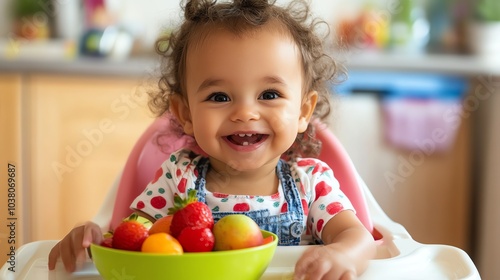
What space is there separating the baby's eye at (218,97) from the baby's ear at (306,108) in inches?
7.6

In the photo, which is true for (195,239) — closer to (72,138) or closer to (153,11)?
(72,138)

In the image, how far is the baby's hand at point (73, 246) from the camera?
986 millimetres

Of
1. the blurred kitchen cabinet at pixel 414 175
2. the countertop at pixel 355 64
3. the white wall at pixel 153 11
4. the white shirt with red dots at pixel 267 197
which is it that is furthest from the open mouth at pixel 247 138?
the white wall at pixel 153 11

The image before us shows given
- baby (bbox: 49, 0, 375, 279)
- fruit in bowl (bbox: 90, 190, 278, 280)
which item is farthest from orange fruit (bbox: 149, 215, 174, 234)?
baby (bbox: 49, 0, 375, 279)

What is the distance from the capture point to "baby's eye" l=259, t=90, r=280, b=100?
1.09 metres

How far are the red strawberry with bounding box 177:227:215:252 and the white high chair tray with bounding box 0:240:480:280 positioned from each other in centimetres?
14

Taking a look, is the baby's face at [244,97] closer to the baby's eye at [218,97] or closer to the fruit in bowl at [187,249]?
the baby's eye at [218,97]

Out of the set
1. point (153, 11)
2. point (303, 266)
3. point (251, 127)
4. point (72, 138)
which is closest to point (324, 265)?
point (303, 266)

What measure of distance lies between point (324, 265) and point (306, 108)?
423 mm

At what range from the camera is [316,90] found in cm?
132

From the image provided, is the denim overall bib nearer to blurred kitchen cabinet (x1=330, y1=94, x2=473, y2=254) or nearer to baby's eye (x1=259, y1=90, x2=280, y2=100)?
baby's eye (x1=259, y1=90, x2=280, y2=100)

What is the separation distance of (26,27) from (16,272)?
220 cm

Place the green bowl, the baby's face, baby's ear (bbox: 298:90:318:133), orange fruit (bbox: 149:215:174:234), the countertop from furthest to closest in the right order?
the countertop, baby's ear (bbox: 298:90:318:133), the baby's face, orange fruit (bbox: 149:215:174:234), the green bowl

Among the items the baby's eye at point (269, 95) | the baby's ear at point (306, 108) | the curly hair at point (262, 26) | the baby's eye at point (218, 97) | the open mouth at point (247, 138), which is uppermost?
the curly hair at point (262, 26)
